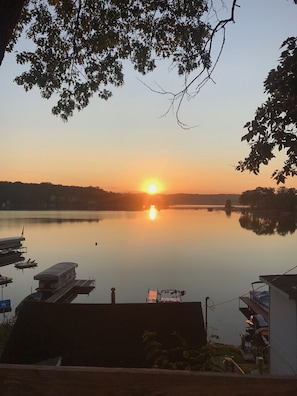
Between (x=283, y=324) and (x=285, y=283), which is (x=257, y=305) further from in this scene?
(x=285, y=283)

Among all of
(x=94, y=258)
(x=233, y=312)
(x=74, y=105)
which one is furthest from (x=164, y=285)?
(x=74, y=105)

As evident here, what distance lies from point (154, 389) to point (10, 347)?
1009 centimetres

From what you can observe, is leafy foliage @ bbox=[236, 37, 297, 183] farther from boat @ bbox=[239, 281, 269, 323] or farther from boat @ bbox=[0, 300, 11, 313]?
boat @ bbox=[0, 300, 11, 313]

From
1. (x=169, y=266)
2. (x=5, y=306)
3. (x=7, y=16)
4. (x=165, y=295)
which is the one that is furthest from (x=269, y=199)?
(x=7, y=16)

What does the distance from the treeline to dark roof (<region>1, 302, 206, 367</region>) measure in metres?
147

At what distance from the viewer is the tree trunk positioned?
2.40 metres

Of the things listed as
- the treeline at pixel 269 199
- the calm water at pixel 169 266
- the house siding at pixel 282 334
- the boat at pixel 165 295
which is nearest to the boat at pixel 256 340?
the calm water at pixel 169 266

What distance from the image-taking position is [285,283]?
9867 millimetres

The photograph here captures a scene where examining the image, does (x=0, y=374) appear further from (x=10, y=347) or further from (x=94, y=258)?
(x=94, y=258)

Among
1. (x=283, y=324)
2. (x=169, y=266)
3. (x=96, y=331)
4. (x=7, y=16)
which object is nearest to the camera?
(x=7, y=16)

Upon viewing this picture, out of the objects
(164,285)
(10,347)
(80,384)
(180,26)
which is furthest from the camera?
(164,285)

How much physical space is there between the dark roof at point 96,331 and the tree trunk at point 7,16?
8970 millimetres

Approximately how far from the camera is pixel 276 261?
54.6m

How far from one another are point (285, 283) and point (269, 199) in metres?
165
